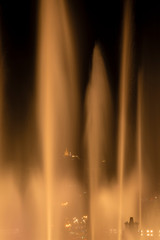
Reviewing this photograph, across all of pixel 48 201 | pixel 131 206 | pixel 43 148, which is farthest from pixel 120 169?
pixel 131 206

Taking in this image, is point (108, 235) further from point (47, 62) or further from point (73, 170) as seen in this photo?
point (73, 170)

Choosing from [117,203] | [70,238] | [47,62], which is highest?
[47,62]

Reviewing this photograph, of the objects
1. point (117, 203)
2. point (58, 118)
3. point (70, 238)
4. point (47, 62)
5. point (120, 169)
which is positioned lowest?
point (70, 238)

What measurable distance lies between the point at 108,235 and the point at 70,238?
15.1 feet

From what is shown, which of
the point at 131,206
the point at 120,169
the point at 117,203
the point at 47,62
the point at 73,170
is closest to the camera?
A: the point at 47,62

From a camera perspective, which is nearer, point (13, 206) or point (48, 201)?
point (48, 201)

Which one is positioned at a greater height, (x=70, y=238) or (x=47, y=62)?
(x=47, y=62)

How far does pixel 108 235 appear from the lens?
55.6ft

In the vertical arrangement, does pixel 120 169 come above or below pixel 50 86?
below

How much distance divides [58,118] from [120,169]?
4425 mm

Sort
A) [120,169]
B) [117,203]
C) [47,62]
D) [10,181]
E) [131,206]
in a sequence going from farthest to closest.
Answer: [131,206] < [117,203] < [10,181] < [120,169] < [47,62]

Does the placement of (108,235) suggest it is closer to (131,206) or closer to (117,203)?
(117,203)

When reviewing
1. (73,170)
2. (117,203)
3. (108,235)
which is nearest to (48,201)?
(108,235)

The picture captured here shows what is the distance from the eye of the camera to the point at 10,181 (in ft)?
67.0
